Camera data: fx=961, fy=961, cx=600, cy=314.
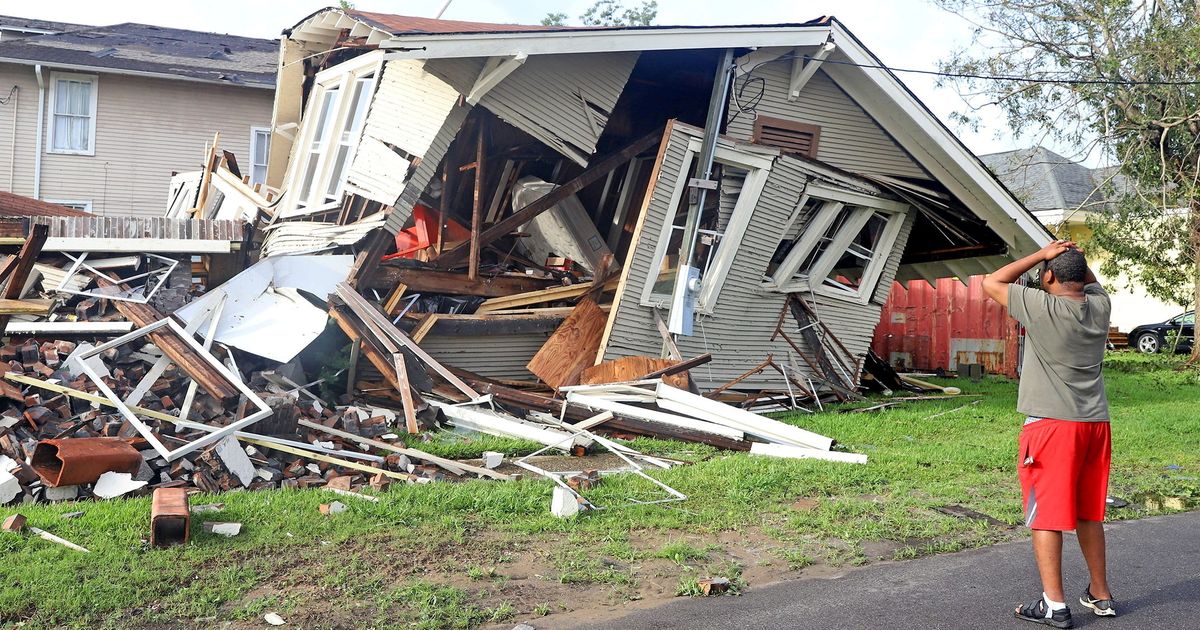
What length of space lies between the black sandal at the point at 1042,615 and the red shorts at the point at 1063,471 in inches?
15.0

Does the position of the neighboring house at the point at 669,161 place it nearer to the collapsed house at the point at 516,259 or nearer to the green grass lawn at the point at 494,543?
the collapsed house at the point at 516,259

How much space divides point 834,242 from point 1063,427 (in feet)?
29.5

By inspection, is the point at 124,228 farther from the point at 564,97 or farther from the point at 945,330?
the point at 945,330

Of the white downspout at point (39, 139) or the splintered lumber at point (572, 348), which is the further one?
the white downspout at point (39, 139)

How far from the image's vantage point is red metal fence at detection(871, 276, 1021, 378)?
1864cm

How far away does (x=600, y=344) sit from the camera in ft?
37.6

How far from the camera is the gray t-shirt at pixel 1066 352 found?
179 inches

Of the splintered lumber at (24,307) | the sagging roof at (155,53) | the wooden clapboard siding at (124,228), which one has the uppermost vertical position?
the sagging roof at (155,53)

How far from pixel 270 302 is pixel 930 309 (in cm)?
1372

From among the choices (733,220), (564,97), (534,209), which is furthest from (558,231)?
(733,220)

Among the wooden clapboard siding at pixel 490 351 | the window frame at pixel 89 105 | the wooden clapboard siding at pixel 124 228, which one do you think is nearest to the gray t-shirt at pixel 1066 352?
the wooden clapboard siding at pixel 490 351

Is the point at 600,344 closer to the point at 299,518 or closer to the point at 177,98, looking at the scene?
the point at 299,518

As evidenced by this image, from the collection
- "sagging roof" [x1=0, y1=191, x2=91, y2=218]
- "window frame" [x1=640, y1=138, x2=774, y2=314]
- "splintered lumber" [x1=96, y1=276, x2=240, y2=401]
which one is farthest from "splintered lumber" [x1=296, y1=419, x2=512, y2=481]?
"sagging roof" [x1=0, y1=191, x2=91, y2=218]

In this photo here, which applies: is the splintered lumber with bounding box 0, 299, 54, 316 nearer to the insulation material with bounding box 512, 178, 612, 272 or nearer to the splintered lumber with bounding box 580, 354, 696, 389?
the splintered lumber with bounding box 580, 354, 696, 389
